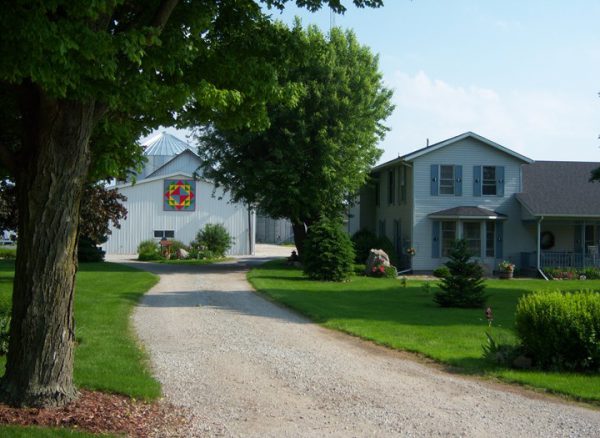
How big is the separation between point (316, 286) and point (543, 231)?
1487cm

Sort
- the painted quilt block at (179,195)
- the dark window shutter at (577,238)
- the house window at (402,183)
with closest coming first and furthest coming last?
the dark window shutter at (577,238) < the house window at (402,183) < the painted quilt block at (179,195)

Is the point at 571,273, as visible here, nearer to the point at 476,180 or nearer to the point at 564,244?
the point at 564,244

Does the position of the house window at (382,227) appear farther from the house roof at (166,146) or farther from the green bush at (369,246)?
the house roof at (166,146)

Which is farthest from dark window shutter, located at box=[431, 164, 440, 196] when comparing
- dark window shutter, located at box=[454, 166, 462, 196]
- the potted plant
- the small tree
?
the small tree

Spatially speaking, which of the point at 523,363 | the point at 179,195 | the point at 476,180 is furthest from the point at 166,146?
the point at 523,363

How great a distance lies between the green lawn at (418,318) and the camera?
9375 millimetres

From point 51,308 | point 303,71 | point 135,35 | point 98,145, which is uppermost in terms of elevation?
point 303,71

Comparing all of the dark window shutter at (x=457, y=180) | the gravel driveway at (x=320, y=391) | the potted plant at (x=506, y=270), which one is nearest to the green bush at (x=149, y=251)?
the dark window shutter at (x=457, y=180)

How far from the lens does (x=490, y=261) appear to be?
31.9 m

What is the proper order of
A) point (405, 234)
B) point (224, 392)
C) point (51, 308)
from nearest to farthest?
1. point (51, 308)
2. point (224, 392)
3. point (405, 234)

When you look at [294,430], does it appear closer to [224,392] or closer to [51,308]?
[224,392]

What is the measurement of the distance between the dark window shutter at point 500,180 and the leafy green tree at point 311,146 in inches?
236

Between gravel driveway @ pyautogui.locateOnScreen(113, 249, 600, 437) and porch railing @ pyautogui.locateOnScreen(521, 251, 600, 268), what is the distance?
20415mm

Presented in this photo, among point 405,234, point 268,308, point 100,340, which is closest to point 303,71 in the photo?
point 405,234
